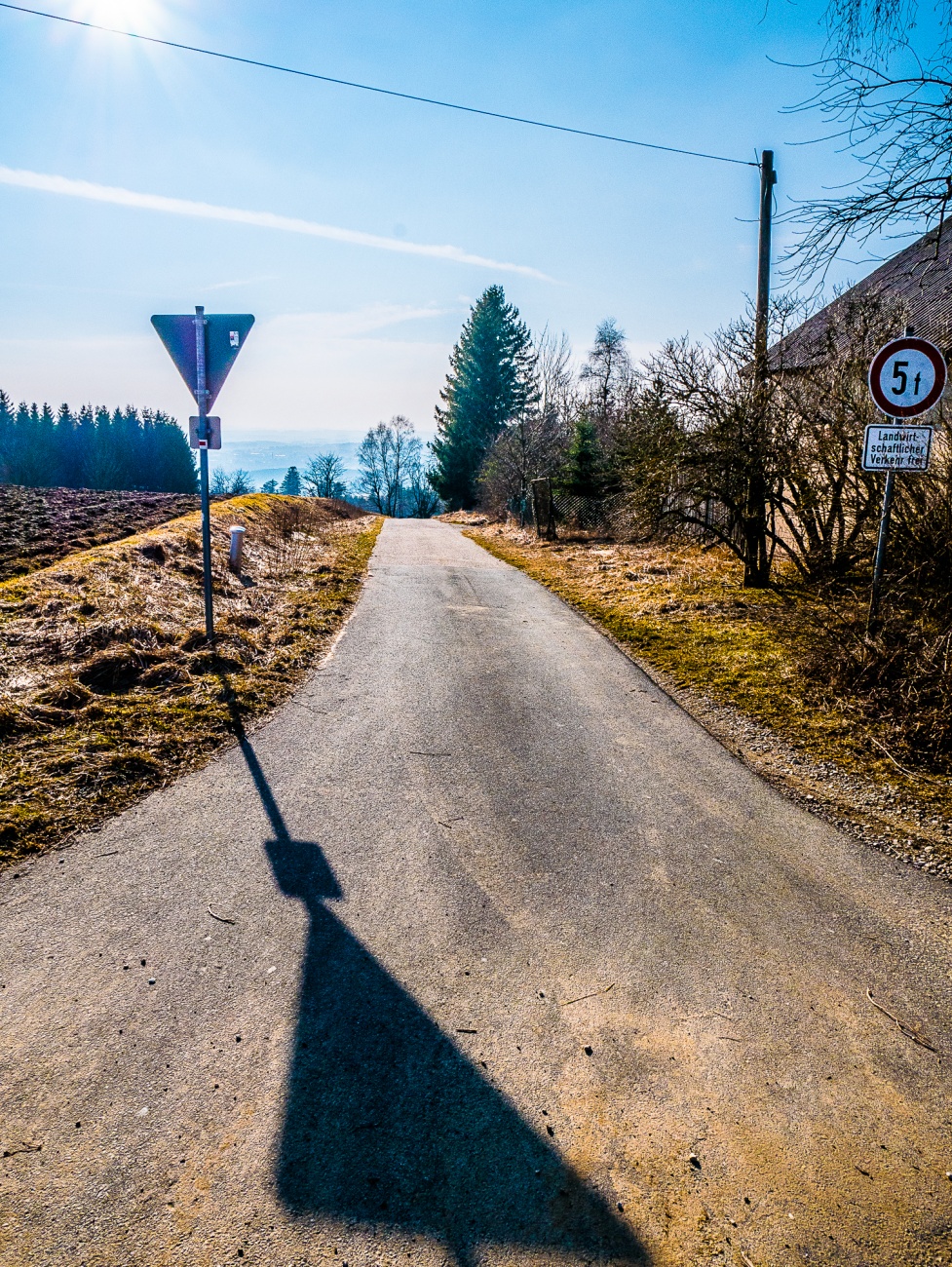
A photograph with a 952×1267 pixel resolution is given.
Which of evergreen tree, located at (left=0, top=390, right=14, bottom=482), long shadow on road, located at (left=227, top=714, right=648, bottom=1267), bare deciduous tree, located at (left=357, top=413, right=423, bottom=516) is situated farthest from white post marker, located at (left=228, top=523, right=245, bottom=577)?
evergreen tree, located at (left=0, top=390, right=14, bottom=482)

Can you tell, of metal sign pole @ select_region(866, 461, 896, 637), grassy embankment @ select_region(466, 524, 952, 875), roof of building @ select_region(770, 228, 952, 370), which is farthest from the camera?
roof of building @ select_region(770, 228, 952, 370)

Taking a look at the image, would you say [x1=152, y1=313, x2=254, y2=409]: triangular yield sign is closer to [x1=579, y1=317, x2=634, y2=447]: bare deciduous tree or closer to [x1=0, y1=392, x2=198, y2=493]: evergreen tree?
[x1=579, y1=317, x2=634, y2=447]: bare deciduous tree

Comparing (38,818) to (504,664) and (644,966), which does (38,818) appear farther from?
(504,664)

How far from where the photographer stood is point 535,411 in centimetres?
3172

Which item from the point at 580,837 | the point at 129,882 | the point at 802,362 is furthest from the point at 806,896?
the point at 802,362

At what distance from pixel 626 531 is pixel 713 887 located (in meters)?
17.0

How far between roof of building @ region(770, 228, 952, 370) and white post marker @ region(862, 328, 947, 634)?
675mm

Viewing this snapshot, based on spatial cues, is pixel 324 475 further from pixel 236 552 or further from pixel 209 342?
pixel 209 342

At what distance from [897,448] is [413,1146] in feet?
20.7

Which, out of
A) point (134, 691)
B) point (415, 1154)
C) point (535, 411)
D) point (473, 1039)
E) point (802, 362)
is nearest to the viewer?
point (415, 1154)

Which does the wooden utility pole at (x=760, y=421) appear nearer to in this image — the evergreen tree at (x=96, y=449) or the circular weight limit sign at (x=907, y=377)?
the circular weight limit sign at (x=907, y=377)

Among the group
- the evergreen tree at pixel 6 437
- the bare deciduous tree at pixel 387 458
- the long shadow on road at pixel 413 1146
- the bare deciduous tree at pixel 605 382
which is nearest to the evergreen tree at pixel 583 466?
the bare deciduous tree at pixel 605 382

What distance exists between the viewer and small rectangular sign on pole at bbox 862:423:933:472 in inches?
235

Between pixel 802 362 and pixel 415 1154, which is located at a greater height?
pixel 802 362
